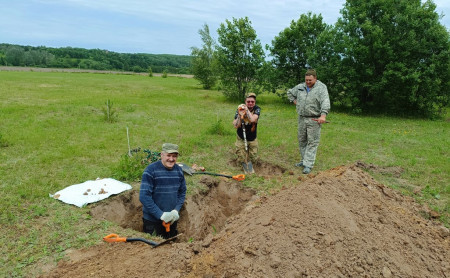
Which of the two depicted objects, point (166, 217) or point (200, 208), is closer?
point (166, 217)

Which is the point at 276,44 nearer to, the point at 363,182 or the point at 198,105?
the point at 198,105

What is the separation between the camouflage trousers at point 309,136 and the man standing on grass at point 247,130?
97cm

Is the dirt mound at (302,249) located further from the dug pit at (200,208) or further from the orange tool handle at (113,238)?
the dug pit at (200,208)

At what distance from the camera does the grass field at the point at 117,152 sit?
3727 millimetres

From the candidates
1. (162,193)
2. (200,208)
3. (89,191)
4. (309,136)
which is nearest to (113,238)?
(162,193)

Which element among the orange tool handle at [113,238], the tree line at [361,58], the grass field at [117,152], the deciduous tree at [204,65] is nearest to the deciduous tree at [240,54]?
the tree line at [361,58]

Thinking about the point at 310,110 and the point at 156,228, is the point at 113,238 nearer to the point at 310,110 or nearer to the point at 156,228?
the point at 156,228

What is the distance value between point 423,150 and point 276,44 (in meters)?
9.54

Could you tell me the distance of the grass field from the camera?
147 inches

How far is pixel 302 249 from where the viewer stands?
278cm

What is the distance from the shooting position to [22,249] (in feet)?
10.9

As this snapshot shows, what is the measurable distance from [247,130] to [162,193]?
2544 millimetres

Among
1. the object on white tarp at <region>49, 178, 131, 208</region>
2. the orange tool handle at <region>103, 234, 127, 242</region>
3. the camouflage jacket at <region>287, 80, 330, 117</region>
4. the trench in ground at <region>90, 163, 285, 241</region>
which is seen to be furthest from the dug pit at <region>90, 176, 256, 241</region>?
the camouflage jacket at <region>287, 80, 330, 117</region>

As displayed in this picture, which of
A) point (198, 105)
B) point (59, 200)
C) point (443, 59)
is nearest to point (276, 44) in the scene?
point (198, 105)
